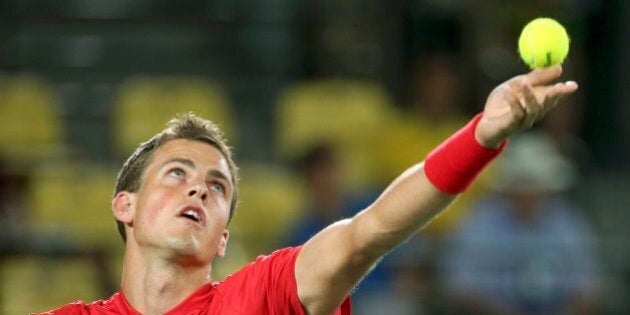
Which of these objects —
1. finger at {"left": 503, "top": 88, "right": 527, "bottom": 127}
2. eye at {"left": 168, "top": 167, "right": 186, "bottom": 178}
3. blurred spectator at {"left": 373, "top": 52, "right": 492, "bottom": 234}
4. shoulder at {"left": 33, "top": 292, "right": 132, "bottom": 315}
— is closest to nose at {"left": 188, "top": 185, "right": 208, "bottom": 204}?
eye at {"left": 168, "top": 167, "right": 186, "bottom": 178}

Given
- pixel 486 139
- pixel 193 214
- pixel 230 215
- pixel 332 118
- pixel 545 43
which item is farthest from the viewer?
pixel 332 118

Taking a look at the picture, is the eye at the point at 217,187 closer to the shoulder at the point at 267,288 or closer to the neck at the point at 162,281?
the neck at the point at 162,281

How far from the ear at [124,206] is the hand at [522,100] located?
1495 mm

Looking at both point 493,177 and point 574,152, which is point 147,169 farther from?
point 574,152

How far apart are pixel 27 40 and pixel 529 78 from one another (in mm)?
7057

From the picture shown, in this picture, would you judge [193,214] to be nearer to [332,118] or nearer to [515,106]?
[515,106]

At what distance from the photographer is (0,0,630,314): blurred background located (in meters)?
7.89

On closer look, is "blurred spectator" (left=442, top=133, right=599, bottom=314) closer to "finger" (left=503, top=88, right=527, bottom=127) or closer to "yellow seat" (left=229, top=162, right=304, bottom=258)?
"yellow seat" (left=229, top=162, right=304, bottom=258)

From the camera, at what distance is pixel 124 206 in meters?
4.58

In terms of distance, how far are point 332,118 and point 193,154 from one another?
496 cm

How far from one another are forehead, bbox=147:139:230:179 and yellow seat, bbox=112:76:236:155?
4608 mm

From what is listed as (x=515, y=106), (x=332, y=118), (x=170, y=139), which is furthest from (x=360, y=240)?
(x=332, y=118)

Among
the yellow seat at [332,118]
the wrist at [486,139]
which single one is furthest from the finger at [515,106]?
the yellow seat at [332,118]

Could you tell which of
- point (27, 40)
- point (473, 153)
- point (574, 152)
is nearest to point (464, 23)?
point (574, 152)
